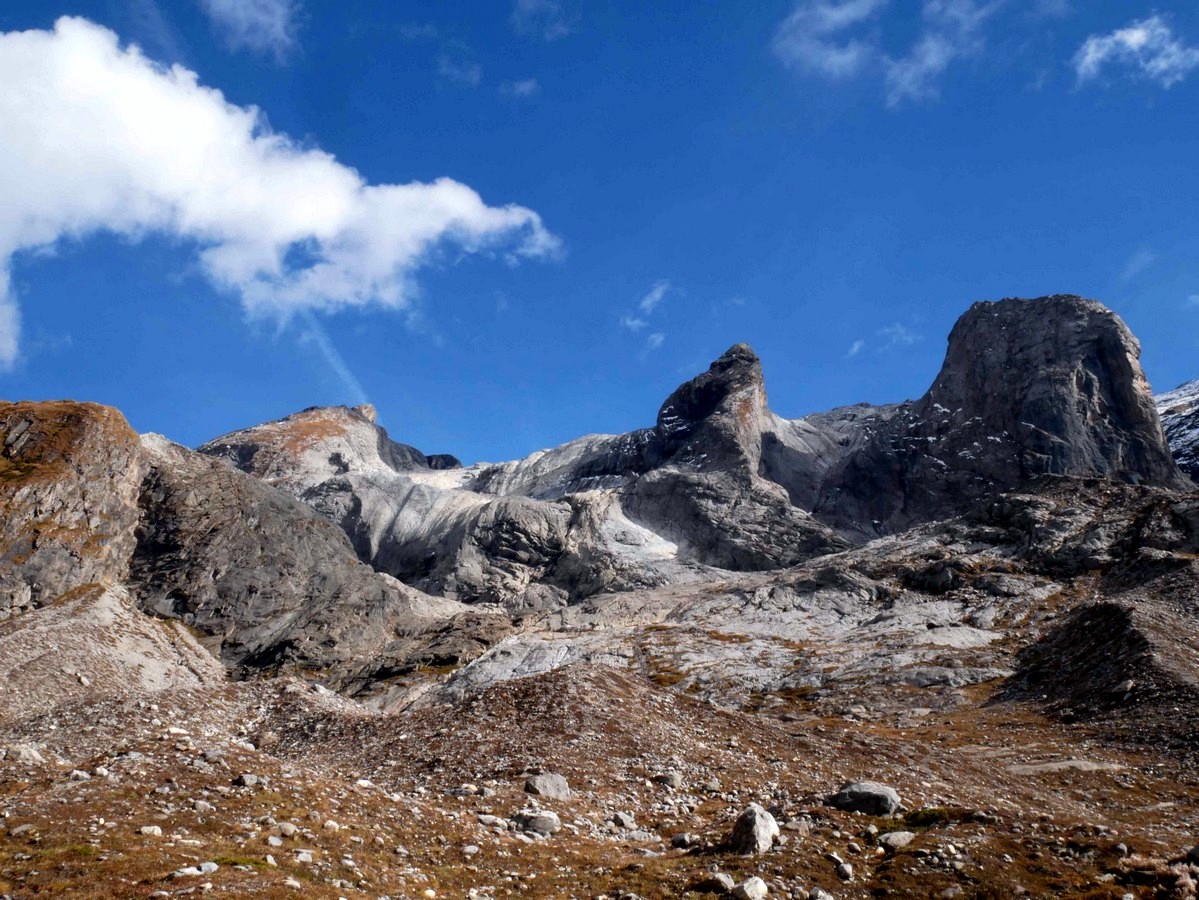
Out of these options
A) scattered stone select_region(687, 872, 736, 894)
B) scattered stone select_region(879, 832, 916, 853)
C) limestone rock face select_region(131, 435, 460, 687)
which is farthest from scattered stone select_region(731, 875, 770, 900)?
limestone rock face select_region(131, 435, 460, 687)

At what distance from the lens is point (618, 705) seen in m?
38.3

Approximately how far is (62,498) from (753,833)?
4597 inches

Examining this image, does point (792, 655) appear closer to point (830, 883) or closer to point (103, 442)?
point (830, 883)

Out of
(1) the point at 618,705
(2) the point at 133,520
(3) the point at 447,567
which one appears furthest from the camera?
(3) the point at 447,567

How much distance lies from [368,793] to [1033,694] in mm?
64451

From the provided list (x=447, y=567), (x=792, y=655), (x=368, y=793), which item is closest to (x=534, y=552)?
(x=447, y=567)

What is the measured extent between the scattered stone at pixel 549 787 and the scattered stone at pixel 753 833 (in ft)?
23.2

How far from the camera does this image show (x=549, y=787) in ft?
93.1

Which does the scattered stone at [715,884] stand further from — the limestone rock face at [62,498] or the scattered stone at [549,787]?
the limestone rock face at [62,498]

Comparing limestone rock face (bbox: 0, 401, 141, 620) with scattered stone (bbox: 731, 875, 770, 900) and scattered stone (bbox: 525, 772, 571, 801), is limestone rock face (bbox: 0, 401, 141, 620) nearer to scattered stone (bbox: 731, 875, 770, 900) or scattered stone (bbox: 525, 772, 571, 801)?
scattered stone (bbox: 525, 772, 571, 801)

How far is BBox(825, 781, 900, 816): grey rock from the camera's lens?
25312mm

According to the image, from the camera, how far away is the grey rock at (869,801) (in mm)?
25312

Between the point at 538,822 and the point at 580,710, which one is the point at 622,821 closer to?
the point at 538,822

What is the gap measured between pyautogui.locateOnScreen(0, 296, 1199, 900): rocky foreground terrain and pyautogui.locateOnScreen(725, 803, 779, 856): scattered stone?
0.37 feet
